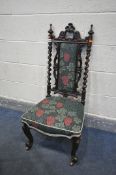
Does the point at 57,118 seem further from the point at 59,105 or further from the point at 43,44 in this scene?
the point at 43,44

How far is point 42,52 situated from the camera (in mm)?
2018

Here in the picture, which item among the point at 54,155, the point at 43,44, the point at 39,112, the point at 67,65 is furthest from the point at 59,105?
the point at 43,44

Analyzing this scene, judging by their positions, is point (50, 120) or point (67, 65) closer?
point (50, 120)

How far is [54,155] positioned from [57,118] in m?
0.46

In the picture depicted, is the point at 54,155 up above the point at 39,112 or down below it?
below

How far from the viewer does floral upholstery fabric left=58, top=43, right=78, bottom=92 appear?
1.68m

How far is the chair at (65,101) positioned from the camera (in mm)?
1447

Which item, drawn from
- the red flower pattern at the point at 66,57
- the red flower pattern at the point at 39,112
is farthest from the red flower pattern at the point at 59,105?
the red flower pattern at the point at 66,57

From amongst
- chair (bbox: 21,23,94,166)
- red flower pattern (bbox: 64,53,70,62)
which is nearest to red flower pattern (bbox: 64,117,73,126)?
chair (bbox: 21,23,94,166)

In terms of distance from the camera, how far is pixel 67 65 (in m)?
1.72

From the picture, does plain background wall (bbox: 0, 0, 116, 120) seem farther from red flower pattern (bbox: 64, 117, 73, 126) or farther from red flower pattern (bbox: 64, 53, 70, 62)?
red flower pattern (bbox: 64, 117, 73, 126)

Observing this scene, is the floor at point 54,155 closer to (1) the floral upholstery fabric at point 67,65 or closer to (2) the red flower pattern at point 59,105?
(2) the red flower pattern at point 59,105

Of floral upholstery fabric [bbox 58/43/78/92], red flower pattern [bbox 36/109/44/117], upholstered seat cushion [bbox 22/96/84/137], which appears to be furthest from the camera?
floral upholstery fabric [bbox 58/43/78/92]

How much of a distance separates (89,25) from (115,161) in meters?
1.30
